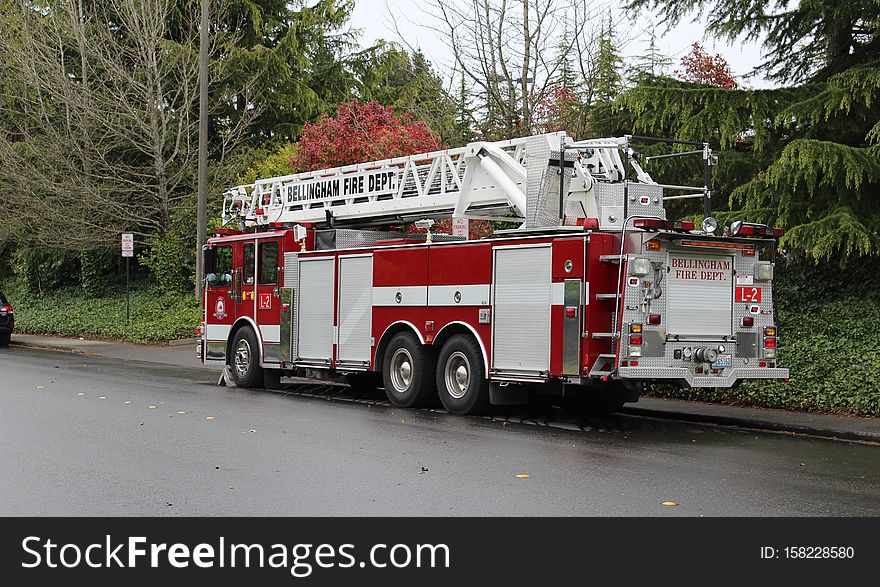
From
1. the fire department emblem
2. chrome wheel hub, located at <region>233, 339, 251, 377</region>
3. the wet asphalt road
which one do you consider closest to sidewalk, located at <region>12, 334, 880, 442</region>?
the wet asphalt road

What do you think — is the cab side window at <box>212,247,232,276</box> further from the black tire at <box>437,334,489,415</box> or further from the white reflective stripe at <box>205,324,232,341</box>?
the black tire at <box>437,334,489,415</box>

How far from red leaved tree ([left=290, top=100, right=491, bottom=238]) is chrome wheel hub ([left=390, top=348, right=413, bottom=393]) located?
7.22 metres

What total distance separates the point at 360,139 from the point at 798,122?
10166 millimetres

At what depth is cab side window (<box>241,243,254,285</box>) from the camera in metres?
17.7

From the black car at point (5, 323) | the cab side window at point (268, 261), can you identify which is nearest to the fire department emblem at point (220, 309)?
the cab side window at point (268, 261)

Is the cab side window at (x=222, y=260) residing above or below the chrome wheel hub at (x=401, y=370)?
above

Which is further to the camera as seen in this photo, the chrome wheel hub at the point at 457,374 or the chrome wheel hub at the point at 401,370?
the chrome wheel hub at the point at 401,370

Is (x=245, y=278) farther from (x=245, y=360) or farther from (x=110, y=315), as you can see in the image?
(x=110, y=315)

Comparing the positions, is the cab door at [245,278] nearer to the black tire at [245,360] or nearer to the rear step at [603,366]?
the black tire at [245,360]

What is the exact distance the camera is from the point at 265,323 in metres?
17.3

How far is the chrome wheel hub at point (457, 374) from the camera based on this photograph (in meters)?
13.9

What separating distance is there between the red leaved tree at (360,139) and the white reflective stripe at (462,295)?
7.55 m
